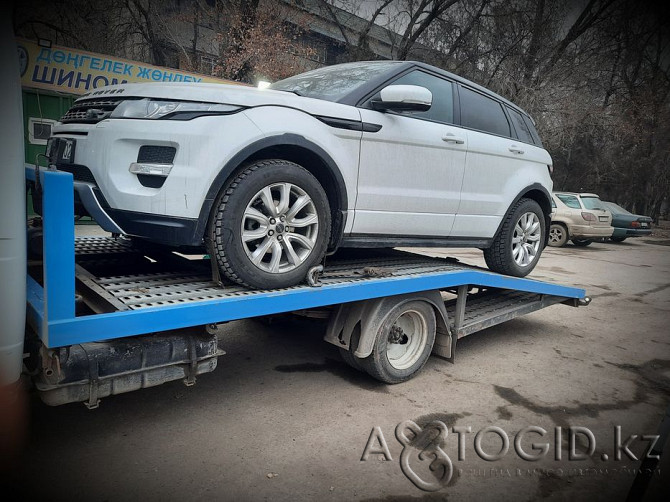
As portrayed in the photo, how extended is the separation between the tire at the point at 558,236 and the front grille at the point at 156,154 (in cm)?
1494

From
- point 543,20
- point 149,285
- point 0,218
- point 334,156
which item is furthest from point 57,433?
point 543,20

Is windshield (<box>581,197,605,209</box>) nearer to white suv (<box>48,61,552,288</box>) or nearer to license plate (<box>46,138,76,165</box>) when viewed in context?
white suv (<box>48,61,552,288</box>)

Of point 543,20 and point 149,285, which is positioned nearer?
point 149,285

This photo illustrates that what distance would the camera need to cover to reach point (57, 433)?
2.92 m

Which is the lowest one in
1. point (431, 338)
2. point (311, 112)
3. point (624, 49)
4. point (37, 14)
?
point (431, 338)

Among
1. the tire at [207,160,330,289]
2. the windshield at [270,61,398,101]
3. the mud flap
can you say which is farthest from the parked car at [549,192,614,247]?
the tire at [207,160,330,289]

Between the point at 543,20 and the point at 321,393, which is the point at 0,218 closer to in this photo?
the point at 321,393

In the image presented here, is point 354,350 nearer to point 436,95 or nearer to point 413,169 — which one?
point 413,169

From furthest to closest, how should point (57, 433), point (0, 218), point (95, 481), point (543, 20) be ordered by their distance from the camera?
point (543, 20)
point (57, 433)
point (95, 481)
point (0, 218)

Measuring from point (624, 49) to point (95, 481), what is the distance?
951 inches

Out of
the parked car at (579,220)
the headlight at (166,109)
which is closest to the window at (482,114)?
the headlight at (166,109)

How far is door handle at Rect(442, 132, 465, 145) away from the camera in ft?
13.4

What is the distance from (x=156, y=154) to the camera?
2738mm

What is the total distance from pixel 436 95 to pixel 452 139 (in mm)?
438
